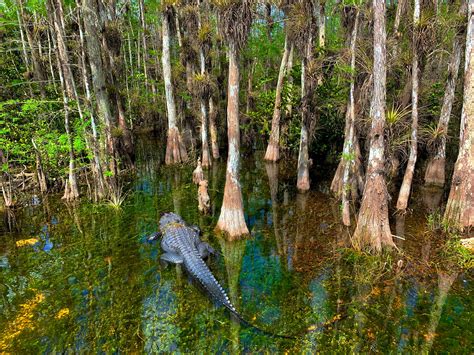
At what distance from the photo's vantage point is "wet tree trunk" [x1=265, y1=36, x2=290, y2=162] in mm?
17750

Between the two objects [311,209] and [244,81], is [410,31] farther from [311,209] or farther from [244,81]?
[244,81]

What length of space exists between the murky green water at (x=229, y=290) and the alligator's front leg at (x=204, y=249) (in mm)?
281

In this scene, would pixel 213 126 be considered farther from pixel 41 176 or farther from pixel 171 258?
pixel 171 258

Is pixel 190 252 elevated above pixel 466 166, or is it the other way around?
pixel 466 166

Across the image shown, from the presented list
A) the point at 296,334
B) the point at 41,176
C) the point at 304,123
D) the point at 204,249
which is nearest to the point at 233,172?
A: the point at 204,249

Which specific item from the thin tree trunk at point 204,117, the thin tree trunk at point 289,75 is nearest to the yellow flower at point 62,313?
the thin tree trunk at point 204,117

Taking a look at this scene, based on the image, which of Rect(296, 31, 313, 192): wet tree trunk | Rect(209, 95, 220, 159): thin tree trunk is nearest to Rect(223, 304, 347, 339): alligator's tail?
Rect(296, 31, 313, 192): wet tree trunk

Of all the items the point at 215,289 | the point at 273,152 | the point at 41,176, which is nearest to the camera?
the point at 215,289

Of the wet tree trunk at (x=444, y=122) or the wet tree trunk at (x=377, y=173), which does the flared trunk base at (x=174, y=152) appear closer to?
the wet tree trunk at (x=377, y=173)

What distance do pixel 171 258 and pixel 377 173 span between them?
19.0 feet

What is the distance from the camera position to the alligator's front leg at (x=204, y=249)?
836 cm

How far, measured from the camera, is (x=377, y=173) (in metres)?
8.30

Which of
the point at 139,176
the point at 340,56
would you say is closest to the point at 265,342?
the point at 340,56

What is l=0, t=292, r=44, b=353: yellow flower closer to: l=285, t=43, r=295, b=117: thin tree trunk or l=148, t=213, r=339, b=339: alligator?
l=148, t=213, r=339, b=339: alligator
